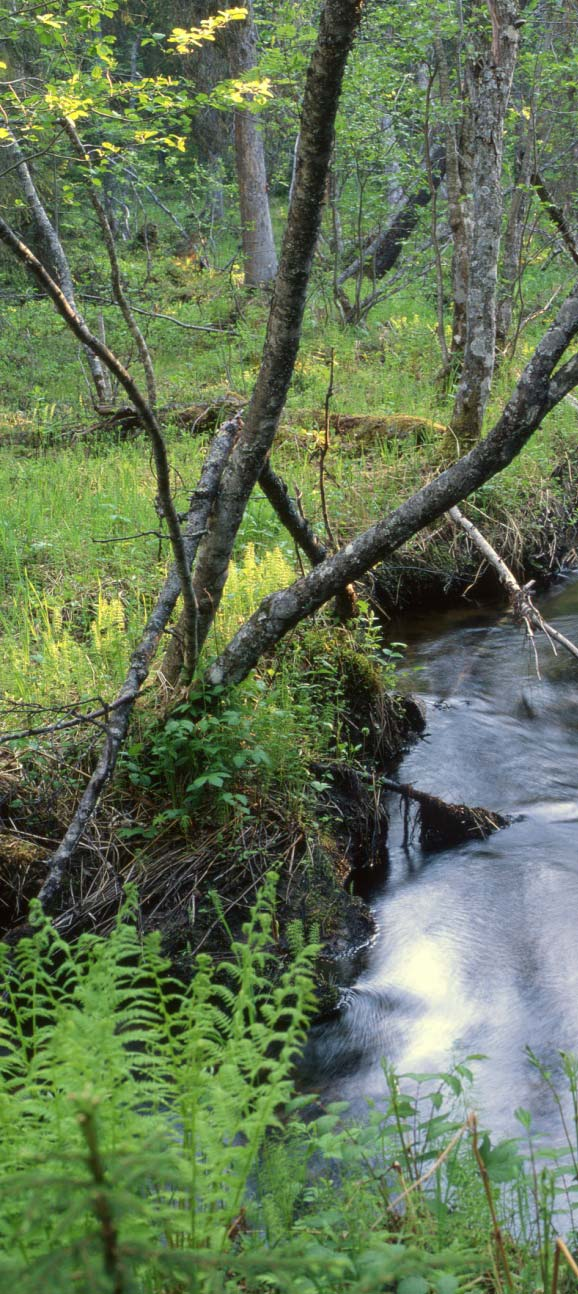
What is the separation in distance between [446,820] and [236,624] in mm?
1883

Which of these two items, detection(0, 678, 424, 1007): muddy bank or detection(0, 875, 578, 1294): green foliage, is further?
detection(0, 678, 424, 1007): muddy bank

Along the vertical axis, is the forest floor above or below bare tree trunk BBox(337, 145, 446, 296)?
below

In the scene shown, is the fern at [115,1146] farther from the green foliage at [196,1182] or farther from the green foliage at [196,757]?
the green foliage at [196,757]

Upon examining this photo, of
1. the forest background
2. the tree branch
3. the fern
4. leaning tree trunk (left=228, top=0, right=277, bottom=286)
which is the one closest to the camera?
the fern

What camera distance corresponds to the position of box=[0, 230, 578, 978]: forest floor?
4578mm

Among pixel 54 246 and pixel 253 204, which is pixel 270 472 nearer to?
pixel 54 246

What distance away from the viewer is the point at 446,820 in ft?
19.2

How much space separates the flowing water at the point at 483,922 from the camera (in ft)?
13.3

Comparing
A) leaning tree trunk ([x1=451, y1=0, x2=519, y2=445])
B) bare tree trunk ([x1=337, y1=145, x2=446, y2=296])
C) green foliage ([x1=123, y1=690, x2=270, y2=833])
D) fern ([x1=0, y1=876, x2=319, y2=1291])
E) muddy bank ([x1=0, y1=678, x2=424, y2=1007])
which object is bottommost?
muddy bank ([x1=0, y1=678, x2=424, y2=1007])

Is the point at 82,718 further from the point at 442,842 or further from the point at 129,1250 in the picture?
the point at 129,1250

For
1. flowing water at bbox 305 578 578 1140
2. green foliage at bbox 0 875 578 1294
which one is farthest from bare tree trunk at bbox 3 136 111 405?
green foliage at bbox 0 875 578 1294

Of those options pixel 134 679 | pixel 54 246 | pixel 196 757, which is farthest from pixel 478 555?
pixel 54 246

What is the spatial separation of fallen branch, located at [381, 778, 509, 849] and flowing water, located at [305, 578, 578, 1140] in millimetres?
93

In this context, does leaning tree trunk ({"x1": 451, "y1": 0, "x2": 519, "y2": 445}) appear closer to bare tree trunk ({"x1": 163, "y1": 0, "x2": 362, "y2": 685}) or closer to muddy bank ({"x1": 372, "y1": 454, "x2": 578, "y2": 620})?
muddy bank ({"x1": 372, "y1": 454, "x2": 578, "y2": 620})
